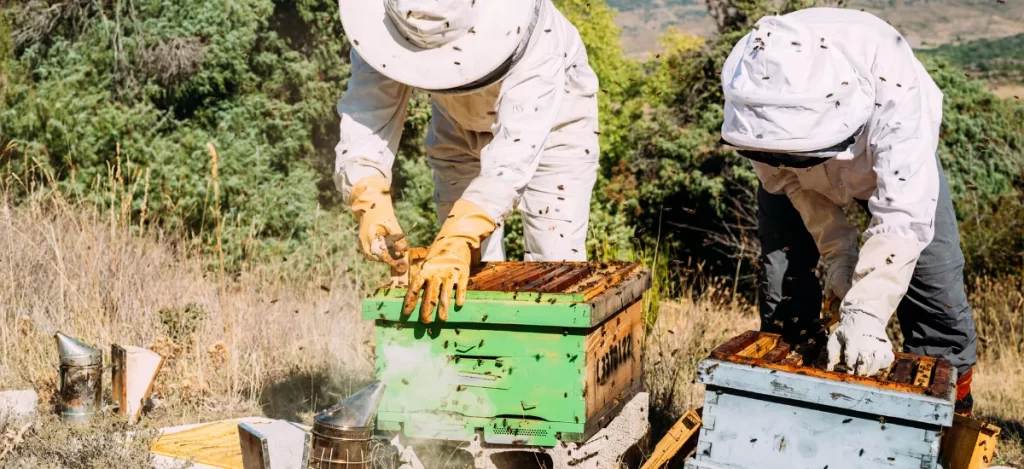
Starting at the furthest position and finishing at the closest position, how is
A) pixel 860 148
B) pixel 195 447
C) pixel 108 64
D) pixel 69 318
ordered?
pixel 108 64, pixel 69 318, pixel 195 447, pixel 860 148

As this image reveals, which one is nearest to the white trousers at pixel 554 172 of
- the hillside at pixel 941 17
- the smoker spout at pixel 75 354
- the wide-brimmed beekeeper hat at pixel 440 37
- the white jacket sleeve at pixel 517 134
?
the white jacket sleeve at pixel 517 134

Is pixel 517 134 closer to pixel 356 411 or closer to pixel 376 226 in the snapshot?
pixel 376 226

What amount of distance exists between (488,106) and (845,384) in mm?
1732

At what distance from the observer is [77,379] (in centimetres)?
370

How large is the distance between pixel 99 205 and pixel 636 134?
5925 mm

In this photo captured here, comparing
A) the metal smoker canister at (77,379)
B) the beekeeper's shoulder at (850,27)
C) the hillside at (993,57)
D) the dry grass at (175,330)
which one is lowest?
the dry grass at (175,330)

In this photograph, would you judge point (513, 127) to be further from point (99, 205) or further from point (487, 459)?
point (99, 205)

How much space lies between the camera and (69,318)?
520cm

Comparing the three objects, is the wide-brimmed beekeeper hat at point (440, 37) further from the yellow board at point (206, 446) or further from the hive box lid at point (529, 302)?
the yellow board at point (206, 446)

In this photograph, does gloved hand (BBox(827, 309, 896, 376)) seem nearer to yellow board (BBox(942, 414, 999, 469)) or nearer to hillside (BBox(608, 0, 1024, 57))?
yellow board (BBox(942, 414, 999, 469))

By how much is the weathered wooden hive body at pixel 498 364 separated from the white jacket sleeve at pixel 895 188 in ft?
2.80

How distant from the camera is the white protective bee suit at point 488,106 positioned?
3.31m

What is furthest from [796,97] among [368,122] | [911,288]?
[368,122]

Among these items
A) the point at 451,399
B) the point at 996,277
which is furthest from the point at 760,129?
the point at 996,277
